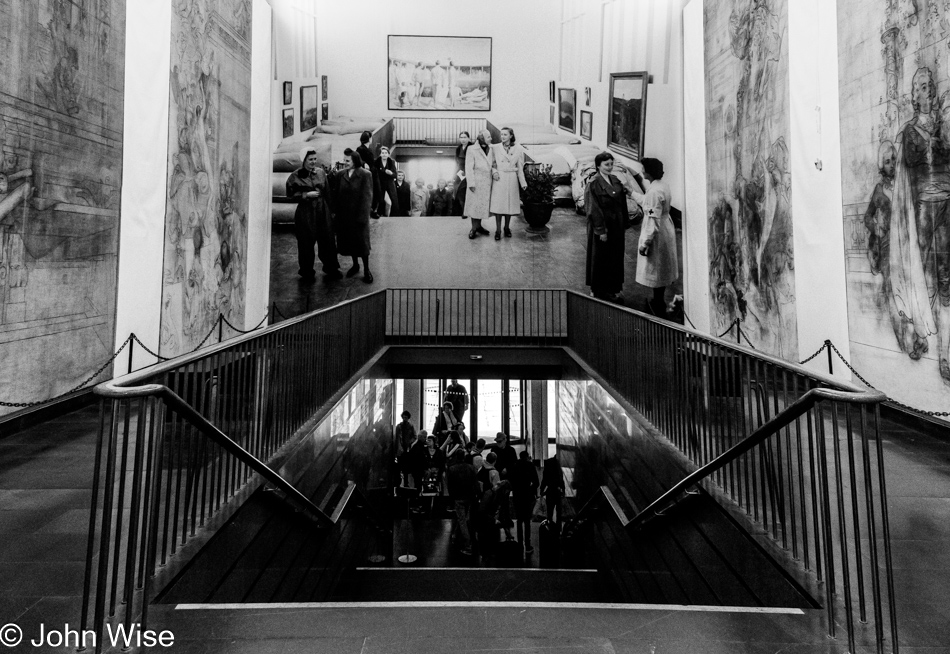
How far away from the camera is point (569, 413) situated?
1140 cm

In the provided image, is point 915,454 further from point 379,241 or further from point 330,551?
point 379,241

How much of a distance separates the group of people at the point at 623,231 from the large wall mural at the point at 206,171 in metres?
7.21

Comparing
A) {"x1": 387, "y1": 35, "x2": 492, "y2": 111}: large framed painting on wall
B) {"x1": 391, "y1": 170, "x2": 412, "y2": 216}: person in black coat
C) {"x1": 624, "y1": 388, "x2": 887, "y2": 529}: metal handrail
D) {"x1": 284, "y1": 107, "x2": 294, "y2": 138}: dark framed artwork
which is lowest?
{"x1": 624, "y1": 388, "x2": 887, "y2": 529}: metal handrail

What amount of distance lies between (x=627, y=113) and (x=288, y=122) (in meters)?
7.41

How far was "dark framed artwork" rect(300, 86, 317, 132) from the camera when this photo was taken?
13.5 m

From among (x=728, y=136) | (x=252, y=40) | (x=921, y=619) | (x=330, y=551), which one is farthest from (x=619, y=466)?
(x=252, y=40)

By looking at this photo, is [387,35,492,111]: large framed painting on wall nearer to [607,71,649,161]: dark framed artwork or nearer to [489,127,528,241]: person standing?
[489,127,528,241]: person standing

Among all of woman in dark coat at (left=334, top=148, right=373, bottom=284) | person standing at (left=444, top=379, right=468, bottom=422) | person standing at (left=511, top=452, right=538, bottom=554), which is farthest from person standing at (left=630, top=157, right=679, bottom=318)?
person standing at (left=444, top=379, right=468, bottom=422)

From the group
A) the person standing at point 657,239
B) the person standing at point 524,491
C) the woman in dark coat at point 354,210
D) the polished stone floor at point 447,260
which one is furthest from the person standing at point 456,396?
the person standing at point 524,491

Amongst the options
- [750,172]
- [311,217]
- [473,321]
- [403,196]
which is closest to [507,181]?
[403,196]

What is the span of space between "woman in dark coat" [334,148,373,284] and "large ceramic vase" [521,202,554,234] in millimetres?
3516

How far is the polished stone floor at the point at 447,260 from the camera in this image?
A: 1341 centimetres

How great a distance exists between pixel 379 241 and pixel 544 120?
4.65 m

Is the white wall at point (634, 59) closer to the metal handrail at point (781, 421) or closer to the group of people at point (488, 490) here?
the group of people at point (488, 490)
